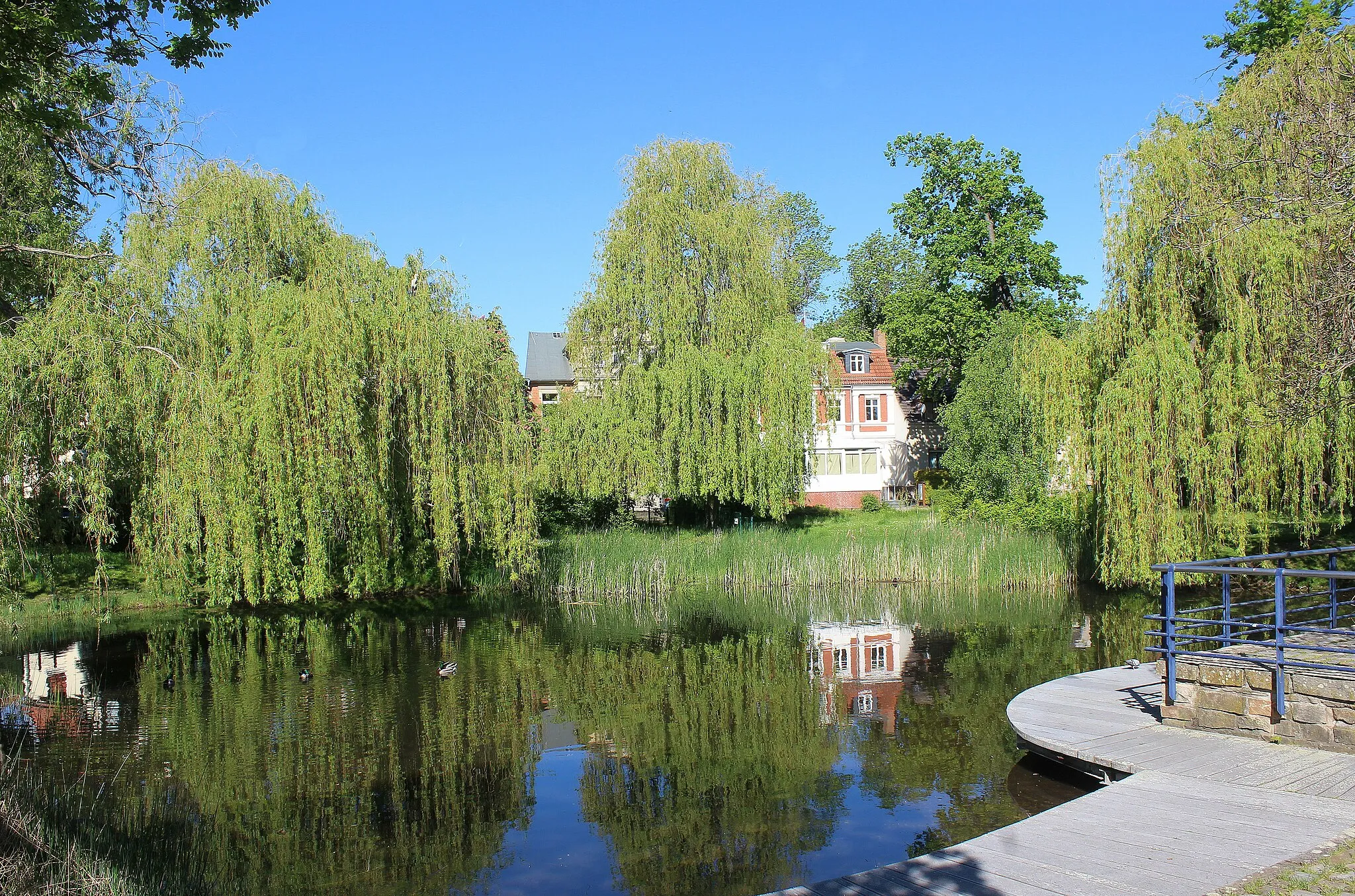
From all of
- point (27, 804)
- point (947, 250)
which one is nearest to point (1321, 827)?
point (27, 804)

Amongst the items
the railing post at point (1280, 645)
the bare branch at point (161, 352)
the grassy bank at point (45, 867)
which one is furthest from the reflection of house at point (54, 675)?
the railing post at point (1280, 645)

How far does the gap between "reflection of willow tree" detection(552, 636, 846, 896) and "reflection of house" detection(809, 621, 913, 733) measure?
14.7 inches

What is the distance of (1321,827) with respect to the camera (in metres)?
6.33

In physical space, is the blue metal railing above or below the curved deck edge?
above

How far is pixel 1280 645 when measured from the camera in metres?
8.16

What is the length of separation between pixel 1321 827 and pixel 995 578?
1689cm

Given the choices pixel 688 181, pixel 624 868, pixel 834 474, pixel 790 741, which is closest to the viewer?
pixel 624 868

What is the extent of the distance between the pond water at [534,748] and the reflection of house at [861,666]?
→ 79 millimetres

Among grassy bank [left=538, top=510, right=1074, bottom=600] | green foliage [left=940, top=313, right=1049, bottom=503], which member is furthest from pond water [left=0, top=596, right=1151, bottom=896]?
green foliage [left=940, top=313, right=1049, bottom=503]

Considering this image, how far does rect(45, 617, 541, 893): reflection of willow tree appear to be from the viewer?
8.35 meters

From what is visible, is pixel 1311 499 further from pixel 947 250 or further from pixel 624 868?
pixel 947 250

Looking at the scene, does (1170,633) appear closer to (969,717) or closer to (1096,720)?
(1096,720)

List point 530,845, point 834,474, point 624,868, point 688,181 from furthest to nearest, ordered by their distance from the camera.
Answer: point 834,474, point 688,181, point 530,845, point 624,868

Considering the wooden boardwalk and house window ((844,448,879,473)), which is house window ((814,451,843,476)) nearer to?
house window ((844,448,879,473))
